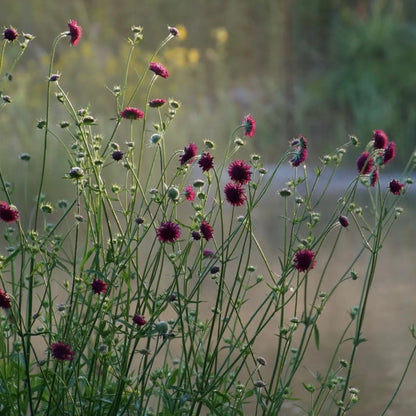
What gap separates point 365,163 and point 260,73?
22.5ft

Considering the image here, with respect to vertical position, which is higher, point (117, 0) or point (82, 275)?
point (117, 0)

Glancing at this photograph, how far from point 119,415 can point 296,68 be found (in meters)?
6.62

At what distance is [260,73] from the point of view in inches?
324

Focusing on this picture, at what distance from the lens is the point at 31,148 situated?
214 inches

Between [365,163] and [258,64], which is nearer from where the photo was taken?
[365,163]

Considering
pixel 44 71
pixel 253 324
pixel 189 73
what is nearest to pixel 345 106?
pixel 189 73

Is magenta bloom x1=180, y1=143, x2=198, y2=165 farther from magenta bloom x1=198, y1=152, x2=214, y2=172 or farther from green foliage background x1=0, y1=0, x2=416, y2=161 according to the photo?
green foliage background x1=0, y1=0, x2=416, y2=161

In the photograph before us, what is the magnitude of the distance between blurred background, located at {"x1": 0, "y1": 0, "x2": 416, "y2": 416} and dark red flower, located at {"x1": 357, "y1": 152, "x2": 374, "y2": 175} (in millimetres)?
1984

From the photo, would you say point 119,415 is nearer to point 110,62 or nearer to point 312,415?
point 312,415

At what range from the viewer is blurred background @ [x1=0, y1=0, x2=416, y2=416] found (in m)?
5.79

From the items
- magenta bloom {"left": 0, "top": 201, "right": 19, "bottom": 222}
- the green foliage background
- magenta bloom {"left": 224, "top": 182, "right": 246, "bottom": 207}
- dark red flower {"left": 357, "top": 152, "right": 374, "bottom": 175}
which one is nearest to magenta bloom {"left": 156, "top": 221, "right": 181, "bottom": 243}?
magenta bloom {"left": 224, "top": 182, "right": 246, "bottom": 207}

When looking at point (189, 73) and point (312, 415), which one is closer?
point (312, 415)

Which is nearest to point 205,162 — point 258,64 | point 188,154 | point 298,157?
point 188,154

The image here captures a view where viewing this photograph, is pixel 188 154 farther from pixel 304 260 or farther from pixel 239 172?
pixel 304 260
